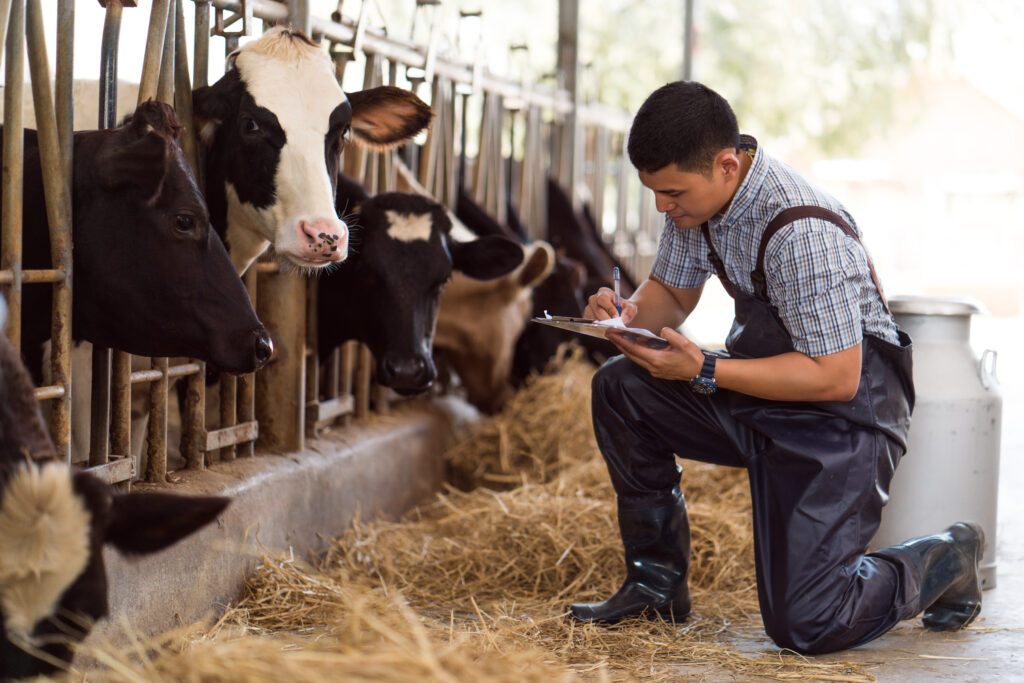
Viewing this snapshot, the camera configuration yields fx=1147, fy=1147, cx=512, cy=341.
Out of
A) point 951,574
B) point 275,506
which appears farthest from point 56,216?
point 951,574

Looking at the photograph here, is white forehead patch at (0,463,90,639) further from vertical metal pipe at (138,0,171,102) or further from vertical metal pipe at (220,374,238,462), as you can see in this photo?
vertical metal pipe at (220,374,238,462)

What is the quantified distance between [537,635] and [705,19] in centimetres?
1849

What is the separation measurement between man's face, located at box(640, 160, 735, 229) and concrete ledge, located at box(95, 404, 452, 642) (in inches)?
57.8

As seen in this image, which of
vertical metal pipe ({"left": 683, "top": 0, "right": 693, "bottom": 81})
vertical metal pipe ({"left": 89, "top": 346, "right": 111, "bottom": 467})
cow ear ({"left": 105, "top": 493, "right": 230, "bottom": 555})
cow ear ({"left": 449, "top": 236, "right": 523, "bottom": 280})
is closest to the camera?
cow ear ({"left": 105, "top": 493, "right": 230, "bottom": 555})

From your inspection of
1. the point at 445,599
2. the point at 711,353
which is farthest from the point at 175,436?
the point at 711,353

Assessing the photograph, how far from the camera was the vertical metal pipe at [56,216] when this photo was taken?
286 cm

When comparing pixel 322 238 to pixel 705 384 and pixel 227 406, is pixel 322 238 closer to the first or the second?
pixel 227 406

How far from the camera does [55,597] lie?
1753mm

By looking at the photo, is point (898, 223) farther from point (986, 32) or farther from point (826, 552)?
point (826, 552)

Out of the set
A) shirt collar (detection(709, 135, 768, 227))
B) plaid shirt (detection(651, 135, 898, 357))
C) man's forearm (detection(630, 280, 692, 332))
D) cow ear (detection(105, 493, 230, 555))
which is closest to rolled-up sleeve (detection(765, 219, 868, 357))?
plaid shirt (detection(651, 135, 898, 357))

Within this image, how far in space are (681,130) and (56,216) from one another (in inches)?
62.8

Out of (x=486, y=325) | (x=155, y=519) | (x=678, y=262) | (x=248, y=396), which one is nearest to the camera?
(x=155, y=519)

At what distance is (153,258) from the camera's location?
288cm

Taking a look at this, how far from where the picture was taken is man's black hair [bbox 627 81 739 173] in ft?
9.77
